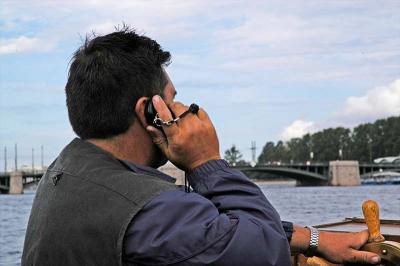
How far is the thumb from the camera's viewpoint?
4.96ft

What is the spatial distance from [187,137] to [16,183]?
6227 centimetres

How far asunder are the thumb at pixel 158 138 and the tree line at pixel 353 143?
280 feet

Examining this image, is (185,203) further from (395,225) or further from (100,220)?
(395,225)

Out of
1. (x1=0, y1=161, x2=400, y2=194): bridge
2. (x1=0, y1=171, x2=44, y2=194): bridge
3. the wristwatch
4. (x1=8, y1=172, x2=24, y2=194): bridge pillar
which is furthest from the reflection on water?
(x1=8, y1=172, x2=24, y2=194): bridge pillar

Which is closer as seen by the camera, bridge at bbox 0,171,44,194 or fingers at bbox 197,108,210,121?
fingers at bbox 197,108,210,121

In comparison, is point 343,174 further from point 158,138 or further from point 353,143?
point 158,138

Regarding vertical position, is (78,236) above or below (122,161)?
below

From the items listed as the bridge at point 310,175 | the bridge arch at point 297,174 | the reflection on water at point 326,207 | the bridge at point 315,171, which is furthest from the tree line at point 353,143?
the reflection on water at point 326,207

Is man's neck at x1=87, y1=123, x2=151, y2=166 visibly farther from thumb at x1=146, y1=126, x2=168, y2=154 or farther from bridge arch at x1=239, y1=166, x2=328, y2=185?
bridge arch at x1=239, y1=166, x2=328, y2=185

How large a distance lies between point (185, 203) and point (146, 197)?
69mm

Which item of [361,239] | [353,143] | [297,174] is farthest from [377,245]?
[353,143]

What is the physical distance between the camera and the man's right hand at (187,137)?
4.95 feet

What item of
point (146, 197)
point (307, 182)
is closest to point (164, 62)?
point (146, 197)

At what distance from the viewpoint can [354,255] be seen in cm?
175
